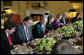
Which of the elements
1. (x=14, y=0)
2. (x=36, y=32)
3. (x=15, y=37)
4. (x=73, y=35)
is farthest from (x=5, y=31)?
(x=14, y=0)

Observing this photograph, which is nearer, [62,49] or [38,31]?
[62,49]

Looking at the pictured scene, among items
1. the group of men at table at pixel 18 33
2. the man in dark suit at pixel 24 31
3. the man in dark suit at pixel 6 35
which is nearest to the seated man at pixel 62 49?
the group of men at table at pixel 18 33

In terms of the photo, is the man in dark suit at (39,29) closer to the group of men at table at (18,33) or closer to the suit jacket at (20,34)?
the group of men at table at (18,33)

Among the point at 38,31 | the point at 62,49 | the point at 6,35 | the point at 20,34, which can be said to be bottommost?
the point at 38,31

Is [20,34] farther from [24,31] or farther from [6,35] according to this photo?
[6,35]

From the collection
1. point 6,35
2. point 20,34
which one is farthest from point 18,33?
point 6,35

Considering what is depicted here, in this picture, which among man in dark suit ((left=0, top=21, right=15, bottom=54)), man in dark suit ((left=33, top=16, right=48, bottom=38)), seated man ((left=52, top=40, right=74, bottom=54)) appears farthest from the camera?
man in dark suit ((left=33, top=16, right=48, bottom=38))

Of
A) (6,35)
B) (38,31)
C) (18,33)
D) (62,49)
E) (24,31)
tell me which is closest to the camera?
(62,49)

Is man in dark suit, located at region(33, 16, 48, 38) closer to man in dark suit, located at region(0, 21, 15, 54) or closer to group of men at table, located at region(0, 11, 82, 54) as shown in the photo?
group of men at table, located at region(0, 11, 82, 54)

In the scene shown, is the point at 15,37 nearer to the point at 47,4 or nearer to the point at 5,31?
the point at 5,31

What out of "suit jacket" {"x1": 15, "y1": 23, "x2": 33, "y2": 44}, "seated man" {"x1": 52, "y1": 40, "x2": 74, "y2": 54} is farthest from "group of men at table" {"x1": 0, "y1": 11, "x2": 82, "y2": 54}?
"seated man" {"x1": 52, "y1": 40, "x2": 74, "y2": 54}

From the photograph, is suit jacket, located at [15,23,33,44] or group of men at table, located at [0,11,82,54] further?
suit jacket, located at [15,23,33,44]

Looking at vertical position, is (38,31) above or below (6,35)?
below

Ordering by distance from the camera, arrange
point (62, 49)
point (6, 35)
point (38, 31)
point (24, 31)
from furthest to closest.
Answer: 1. point (38, 31)
2. point (24, 31)
3. point (6, 35)
4. point (62, 49)
